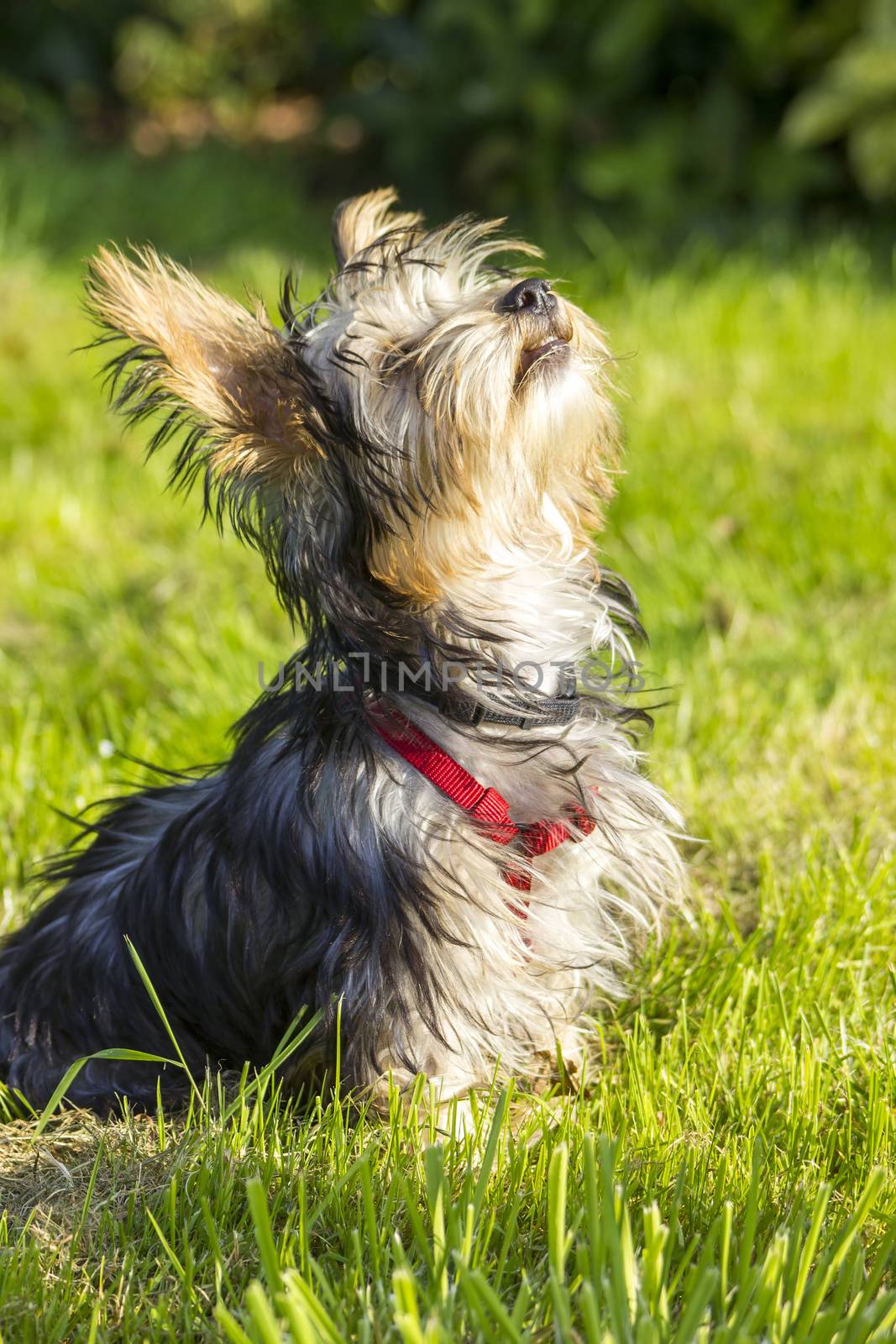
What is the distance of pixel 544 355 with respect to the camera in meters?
2.62

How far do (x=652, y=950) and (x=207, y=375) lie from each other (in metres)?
1.69

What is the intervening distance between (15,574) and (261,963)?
3176mm

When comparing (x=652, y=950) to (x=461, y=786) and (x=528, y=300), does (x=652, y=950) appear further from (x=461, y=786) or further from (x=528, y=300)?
(x=528, y=300)

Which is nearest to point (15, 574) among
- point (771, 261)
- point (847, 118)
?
point (771, 261)

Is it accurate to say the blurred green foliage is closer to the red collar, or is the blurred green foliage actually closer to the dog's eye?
the dog's eye

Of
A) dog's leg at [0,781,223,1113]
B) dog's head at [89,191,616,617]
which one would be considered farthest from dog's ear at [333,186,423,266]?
dog's leg at [0,781,223,1113]

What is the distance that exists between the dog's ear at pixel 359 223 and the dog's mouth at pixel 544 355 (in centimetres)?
60

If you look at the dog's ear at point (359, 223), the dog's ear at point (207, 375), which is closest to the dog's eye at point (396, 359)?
the dog's ear at point (207, 375)

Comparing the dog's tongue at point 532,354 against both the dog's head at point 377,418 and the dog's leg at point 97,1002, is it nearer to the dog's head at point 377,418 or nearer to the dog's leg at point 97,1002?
the dog's head at point 377,418

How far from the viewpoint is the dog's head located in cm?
244

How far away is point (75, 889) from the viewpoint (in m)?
3.13

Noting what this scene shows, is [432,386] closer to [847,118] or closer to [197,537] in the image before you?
[197,537]

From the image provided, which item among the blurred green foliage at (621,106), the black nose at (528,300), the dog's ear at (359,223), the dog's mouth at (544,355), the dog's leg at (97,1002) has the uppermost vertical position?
the blurred green foliage at (621,106)

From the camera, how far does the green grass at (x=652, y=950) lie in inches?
81.0
